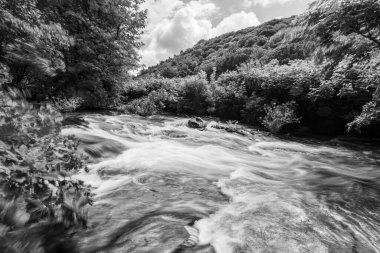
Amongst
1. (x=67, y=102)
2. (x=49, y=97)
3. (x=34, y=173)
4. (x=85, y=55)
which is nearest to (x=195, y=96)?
(x=85, y=55)

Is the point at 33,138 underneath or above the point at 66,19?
underneath

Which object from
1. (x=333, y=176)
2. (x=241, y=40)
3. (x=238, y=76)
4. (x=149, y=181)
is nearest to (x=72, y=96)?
(x=238, y=76)

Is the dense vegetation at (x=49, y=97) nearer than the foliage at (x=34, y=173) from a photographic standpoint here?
No

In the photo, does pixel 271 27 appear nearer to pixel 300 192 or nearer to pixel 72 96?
pixel 72 96

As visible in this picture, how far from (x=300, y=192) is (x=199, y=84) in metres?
12.3

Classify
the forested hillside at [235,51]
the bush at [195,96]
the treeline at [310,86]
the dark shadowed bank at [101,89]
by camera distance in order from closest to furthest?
the dark shadowed bank at [101,89], the treeline at [310,86], the bush at [195,96], the forested hillside at [235,51]

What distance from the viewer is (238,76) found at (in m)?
17.2

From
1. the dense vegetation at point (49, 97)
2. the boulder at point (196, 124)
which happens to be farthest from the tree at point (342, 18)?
the dense vegetation at point (49, 97)

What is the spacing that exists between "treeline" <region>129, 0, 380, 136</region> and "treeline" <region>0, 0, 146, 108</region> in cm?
241

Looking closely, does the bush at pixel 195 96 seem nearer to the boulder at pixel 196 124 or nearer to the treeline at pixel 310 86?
the treeline at pixel 310 86

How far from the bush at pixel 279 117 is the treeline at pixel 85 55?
7.33 m

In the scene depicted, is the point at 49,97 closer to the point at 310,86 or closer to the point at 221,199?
the point at 310,86

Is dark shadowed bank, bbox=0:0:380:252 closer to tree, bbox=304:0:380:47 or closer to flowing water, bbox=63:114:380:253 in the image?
tree, bbox=304:0:380:47

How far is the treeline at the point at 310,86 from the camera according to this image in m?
8.08
